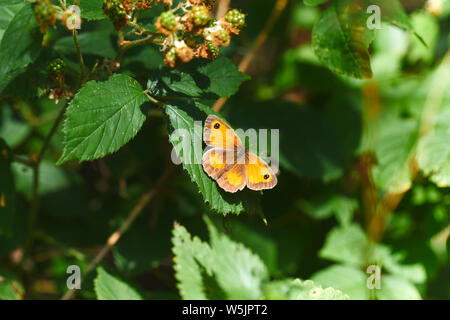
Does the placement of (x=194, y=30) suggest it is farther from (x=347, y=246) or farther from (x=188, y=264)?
(x=347, y=246)

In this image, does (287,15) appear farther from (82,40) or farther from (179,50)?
(179,50)

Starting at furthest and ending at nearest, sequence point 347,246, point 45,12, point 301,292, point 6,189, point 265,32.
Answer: point 265,32
point 347,246
point 6,189
point 301,292
point 45,12

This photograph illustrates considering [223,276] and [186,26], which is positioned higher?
[186,26]

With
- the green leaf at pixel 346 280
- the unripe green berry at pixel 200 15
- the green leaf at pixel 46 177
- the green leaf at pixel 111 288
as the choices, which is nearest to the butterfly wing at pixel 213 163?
the unripe green berry at pixel 200 15

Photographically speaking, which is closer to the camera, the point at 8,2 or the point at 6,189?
the point at 8,2

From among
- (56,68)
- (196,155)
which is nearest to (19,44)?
(56,68)

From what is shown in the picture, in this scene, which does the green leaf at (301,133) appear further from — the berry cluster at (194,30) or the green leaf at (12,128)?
the green leaf at (12,128)

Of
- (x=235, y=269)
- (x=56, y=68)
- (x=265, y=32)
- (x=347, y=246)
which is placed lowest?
(x=235, y=269)
